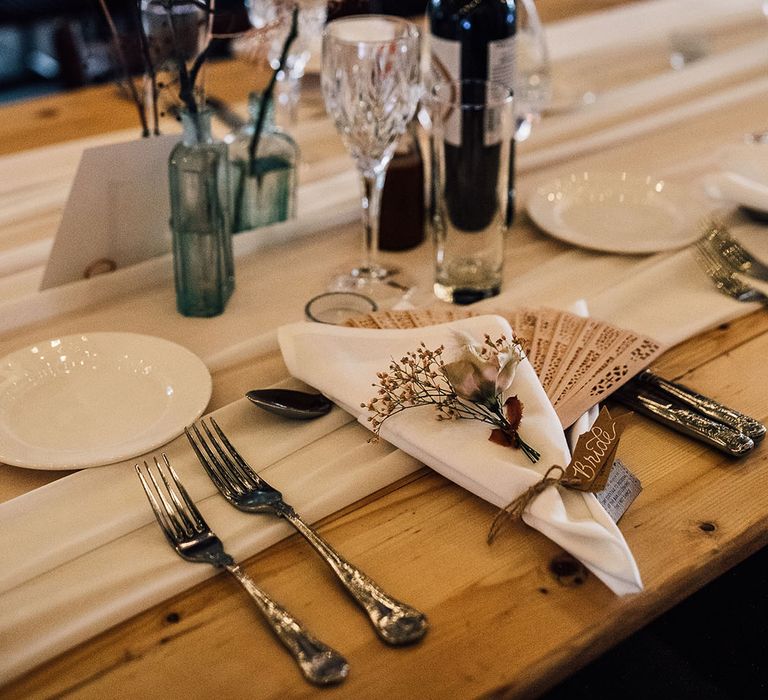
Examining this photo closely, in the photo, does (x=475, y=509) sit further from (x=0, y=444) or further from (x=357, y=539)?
(x=0, y=444)

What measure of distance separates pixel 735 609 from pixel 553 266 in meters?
0.47

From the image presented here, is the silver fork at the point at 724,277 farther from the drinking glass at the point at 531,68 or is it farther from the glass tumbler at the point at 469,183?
the drinking glass at the point at 531,68

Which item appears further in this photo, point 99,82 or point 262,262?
point 99,82

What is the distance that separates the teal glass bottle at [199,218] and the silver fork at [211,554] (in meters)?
0.29

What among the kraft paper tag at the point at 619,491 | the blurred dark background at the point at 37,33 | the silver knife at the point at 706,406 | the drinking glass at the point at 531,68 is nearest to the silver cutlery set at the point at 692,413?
the silver knife at the point at 706,406

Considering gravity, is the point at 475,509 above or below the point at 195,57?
→ below

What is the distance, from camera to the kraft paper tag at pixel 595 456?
2.45ft

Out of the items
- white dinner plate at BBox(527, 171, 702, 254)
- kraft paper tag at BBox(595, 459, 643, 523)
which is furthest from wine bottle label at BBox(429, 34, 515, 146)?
kraft paper tag at BBox(595, 459, 643, 523)

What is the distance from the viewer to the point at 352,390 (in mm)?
879

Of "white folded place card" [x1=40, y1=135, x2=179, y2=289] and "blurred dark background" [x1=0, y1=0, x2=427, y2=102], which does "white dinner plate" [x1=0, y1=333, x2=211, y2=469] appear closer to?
"white folded place card" [x1=40, y1=135, x2=179, y2=289]

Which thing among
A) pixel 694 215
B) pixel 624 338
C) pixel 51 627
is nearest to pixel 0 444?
pixel 51 627

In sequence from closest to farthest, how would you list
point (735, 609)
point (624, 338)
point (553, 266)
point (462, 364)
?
1. point (462, 364)
2. point (624, 338)
3. point (735, 609)
4. point (553, 266)

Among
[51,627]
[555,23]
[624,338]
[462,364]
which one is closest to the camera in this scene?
[51,627]

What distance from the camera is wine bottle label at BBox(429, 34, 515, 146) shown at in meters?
1.09
